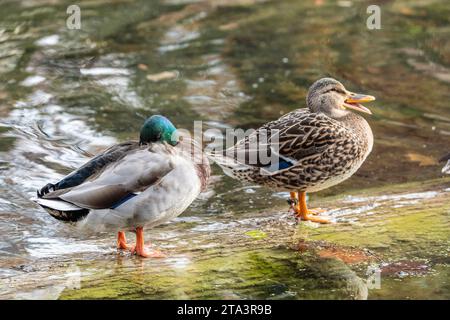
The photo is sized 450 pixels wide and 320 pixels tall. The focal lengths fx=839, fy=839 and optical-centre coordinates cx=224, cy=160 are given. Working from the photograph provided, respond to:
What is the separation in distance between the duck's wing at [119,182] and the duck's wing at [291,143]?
40.1 inches

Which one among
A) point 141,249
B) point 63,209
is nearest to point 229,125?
point 141,249

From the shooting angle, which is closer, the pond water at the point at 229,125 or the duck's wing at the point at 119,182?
the pond water at the point at 229,125

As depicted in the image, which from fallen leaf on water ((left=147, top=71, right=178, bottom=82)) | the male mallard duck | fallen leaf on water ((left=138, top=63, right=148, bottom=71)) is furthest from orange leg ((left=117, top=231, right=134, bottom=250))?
fallen leaf on water ((left=138, top=63, right=148, bottom=71))

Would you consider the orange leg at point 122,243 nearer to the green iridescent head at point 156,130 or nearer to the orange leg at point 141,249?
the orange leg at point 141,249

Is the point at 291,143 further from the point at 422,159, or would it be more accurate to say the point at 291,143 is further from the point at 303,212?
the point at 422,159

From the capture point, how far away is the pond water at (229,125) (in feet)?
15.7

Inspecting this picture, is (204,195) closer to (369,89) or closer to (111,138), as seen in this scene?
(111,138)

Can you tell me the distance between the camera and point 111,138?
837 centimetres

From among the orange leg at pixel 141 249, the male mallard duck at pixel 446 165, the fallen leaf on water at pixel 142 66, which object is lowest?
the orange leg at pixel 141 249

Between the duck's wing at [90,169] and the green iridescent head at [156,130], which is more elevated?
the green iridescent head at [156,130]

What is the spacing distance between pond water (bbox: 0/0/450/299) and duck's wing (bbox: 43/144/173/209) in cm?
43

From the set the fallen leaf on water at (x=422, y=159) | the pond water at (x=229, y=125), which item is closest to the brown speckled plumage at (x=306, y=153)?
the pond water at (x=229, y=125)

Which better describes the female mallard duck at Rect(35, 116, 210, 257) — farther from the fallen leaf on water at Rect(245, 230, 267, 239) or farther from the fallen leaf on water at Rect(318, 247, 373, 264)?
the fallen leaf on water at Rect(318, 247, 373, 264)

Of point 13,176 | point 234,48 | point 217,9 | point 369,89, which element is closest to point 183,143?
point 13,176
